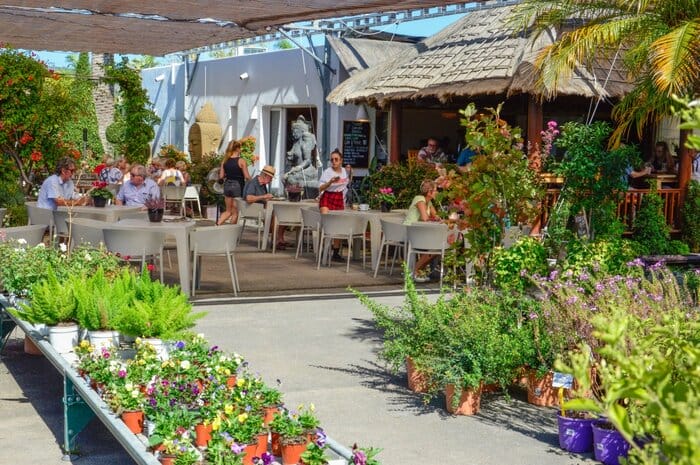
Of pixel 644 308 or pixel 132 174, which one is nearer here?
pixel 644 308

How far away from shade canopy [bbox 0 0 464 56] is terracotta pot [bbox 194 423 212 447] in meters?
7.45

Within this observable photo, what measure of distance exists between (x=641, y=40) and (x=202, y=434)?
756 cm

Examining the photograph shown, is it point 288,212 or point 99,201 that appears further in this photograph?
point 288,212

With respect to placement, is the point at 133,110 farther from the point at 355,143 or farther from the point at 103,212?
the point at 103,212

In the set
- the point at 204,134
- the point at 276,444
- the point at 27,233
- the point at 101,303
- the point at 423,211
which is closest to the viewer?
the point at 276,444

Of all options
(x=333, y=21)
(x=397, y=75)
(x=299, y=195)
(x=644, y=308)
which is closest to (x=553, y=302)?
(x=644, y=308)

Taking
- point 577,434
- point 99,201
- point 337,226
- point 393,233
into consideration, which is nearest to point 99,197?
point 99,201

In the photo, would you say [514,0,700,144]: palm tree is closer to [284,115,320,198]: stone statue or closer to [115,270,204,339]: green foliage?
[115,270,204,339]: green foliage

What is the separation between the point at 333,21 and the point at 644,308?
13772 mm

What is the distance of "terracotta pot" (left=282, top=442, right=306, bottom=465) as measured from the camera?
4.18 metres

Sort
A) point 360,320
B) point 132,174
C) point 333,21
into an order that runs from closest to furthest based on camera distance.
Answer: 1. point 360,320
2. point 132,174
3. point 333,21

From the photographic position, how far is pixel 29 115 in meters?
13.7

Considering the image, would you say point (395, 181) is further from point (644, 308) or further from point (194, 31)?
point (644, 308)

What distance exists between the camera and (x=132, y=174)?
13.3 metres
